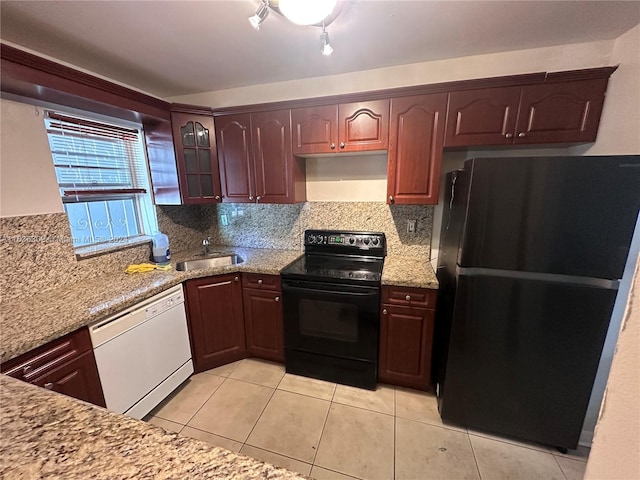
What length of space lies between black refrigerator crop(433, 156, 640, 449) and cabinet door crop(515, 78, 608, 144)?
534 mm

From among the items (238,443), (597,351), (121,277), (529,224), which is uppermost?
(529,224)

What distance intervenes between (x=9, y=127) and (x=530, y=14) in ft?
9.55

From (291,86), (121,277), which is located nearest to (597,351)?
(291,86)

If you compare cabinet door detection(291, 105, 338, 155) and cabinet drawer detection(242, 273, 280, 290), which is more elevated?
cabinet door detection(291, 105, 338, 155)

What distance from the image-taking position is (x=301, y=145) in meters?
2.06

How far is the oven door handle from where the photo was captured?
184 cm

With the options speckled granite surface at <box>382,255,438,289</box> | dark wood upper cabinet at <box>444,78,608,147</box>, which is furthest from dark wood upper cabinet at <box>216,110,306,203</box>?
dark wood upper cabinet at <box>444,78,608,147</box>

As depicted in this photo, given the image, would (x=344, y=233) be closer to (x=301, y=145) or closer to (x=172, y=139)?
(x=301, y=145)

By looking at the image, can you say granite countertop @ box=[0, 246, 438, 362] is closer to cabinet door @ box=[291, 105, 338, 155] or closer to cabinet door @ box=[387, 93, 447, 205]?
cabinet door @ box=[387, 93, 447, 205]

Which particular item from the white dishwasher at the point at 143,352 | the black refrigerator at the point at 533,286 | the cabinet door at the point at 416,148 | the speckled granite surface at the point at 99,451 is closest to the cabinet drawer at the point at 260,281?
the white dishwasher at the point at 143,352

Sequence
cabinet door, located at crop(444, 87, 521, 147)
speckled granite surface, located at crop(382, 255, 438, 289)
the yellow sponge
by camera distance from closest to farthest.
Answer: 1. cabinet door, located at crop(444, 87, 521, 147)
2. speckled granite surface, located at crop(382, 255, 438, 289)
3. the yellow sponge

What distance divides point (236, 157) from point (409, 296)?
1.78 metres

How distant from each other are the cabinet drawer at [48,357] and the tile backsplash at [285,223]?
47.8 inches

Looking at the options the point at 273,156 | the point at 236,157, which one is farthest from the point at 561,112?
the point at 236,157
